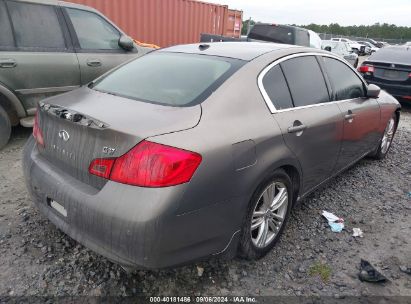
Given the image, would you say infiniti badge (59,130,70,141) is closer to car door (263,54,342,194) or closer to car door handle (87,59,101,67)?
car door (263,54,342,194)

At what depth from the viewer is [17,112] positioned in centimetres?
445

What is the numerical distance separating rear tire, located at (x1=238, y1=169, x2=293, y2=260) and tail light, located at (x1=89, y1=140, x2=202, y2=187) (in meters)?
0.66

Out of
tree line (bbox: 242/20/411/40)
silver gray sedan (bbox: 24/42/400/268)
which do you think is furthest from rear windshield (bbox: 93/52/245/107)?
tree line (bbox: 242/20/411/40)

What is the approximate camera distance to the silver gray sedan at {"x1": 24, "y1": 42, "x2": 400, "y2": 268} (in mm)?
1940

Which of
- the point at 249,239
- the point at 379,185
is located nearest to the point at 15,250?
the point at 249,239

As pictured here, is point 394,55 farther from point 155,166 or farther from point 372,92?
point 155,166

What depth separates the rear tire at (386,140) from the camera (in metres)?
4.96

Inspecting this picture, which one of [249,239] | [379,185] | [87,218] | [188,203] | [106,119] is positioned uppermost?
[106,119]

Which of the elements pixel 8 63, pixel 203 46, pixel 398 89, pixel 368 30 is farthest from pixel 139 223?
pixel 368 30

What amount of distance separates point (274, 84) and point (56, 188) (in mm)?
1709

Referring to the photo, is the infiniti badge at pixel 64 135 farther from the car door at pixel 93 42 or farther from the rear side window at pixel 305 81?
the car door at pixel 93 42

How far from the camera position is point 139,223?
1.89 metres

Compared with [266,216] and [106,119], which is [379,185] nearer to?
[266,216]

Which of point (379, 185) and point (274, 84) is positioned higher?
point (274, 84)
